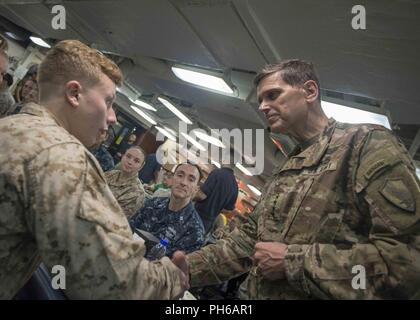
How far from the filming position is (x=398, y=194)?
41.1 inches

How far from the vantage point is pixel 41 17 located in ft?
13.3

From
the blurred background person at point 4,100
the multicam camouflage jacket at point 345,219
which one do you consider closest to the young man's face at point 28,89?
the blurred background person at point 4,100

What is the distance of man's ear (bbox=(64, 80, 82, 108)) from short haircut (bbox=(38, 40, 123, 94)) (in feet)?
0.08

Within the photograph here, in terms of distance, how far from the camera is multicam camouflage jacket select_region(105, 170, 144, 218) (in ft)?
13.1

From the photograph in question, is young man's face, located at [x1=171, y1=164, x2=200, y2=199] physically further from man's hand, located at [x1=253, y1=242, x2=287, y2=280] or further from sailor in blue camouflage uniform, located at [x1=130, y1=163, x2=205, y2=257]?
man's hand, located at [x1=253, y1=242, x2=287, y2=280]

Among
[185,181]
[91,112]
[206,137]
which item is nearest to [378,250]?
[91,112]

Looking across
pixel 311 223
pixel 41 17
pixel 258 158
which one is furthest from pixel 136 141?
pixel 311 223

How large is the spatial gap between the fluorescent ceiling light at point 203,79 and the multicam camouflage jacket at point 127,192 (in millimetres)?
1626

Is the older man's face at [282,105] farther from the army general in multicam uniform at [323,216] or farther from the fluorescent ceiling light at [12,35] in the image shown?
the fluorescent ceiling light at [12,35]

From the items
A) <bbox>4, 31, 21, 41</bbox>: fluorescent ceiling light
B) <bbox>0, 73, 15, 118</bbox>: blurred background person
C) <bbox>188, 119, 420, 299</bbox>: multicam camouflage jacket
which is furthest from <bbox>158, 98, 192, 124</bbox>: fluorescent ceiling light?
<bbox>188, 119, 420, 299</bbox>: multicam camouflage jacket

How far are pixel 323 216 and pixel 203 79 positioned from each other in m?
2.53

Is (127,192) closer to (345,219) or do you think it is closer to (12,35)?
(345,219)

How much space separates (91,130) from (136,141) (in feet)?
31.1
